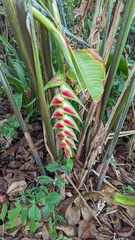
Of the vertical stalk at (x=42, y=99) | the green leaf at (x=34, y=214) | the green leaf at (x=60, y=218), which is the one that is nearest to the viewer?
the vertical stalk at (x=42, y=99)

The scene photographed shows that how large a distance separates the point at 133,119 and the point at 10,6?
63cm

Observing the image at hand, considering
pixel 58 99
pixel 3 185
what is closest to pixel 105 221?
pixel 3 185

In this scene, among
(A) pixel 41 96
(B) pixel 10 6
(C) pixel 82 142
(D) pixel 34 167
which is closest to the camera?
(B) pixel 10 6

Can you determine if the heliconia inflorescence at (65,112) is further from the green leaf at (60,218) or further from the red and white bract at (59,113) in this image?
the green leaf at (60,218)

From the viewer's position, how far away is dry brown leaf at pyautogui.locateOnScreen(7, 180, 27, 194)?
2.60ft

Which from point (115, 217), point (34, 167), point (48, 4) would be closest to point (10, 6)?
point (48, 4)

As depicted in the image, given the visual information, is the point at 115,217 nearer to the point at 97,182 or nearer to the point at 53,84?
the point at 97,182

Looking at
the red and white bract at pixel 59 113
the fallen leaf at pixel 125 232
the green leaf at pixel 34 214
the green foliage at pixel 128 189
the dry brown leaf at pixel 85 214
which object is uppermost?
the red and white bract at pixel 59 113

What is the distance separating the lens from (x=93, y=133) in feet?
2.34

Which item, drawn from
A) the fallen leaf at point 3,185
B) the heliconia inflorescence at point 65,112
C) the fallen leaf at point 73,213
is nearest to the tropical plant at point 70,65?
the heliconia inflorescence at point 65,112

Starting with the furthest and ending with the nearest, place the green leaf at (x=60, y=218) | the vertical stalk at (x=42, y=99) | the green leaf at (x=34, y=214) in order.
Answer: the green leaf at (x=60, y=218) → the green leaf at (x=34, y=214) → the vertical stalk at (x=42, y=99)

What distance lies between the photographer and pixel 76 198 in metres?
0.76

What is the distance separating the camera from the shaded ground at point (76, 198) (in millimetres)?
729

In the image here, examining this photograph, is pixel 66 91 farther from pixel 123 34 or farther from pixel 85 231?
pixel 85 231
